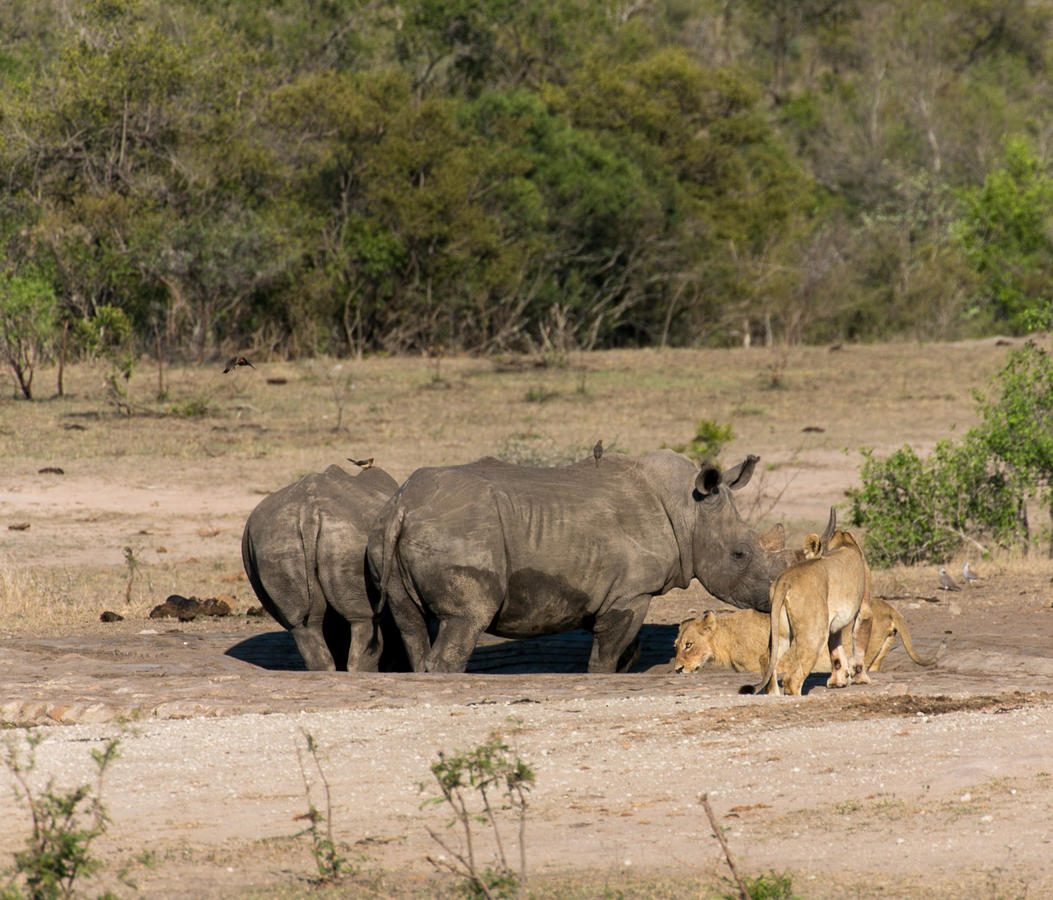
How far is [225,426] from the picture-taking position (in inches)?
793

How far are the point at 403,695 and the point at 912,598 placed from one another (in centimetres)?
479

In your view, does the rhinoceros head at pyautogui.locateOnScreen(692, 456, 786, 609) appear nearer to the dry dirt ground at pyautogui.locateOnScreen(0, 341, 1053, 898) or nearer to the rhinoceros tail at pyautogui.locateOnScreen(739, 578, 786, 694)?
the dry dirt ground at pyautogui.locateOnScreen(0, 341, 1053, 898)

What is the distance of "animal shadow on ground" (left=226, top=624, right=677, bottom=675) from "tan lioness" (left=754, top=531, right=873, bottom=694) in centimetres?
199

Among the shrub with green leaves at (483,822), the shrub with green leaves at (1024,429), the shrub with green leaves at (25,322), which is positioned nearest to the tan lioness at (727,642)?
the shrub with green leaves at (483,822)

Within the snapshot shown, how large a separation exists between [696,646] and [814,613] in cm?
159

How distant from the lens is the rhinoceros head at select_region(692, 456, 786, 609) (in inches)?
357

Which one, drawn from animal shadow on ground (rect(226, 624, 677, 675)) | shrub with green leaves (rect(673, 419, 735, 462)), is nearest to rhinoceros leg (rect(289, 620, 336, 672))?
animal shadow on ground (rect(226, 624, 677, 675))

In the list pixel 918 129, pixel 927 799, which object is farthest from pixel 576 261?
pixel 927 799

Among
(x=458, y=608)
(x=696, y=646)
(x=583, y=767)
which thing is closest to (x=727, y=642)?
(x=696, y=646)

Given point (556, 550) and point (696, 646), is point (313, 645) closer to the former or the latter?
point (556, 550)

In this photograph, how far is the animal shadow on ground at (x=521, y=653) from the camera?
31.8 ft

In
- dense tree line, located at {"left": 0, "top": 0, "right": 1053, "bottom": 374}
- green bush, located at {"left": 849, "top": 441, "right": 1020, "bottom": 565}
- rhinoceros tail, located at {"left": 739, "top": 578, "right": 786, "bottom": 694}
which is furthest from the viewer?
dense tree line, located at {"left": 0, "top": 0, "right": 1053, "bottom": 374}

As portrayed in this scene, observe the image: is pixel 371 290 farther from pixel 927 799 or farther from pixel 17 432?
pixel 927 799

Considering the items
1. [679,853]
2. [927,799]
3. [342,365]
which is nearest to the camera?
[679,853]
